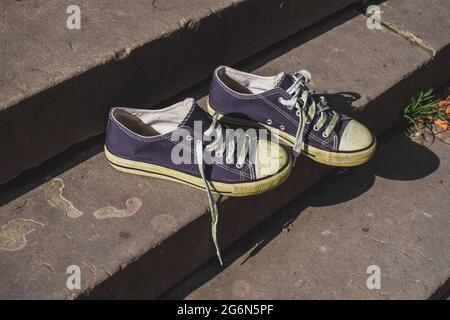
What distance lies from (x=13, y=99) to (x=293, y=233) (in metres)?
1.38

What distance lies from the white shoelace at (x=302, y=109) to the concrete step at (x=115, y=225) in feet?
0.79

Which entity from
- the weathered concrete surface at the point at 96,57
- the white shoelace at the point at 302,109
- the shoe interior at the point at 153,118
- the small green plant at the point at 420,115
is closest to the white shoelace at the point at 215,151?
the shoe interior at the point at 153,118

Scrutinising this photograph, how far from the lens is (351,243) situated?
3.35 meters

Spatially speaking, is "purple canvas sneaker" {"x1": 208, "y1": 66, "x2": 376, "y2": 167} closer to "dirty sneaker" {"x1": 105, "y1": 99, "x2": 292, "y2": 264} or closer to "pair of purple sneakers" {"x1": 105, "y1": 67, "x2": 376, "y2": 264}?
"pair of purple sneakers" {"x1": 105, "y1": 67, "x2": 376, "y2": 264}

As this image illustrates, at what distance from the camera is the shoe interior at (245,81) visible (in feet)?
10.5

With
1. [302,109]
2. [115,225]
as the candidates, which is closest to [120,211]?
[115,225]

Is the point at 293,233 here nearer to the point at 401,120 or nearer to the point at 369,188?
the point at 369,188

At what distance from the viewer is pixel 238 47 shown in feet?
11.9

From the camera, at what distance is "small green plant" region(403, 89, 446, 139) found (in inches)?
157

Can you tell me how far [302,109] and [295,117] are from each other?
0.15 feet

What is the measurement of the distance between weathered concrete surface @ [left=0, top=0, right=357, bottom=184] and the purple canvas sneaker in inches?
11.7

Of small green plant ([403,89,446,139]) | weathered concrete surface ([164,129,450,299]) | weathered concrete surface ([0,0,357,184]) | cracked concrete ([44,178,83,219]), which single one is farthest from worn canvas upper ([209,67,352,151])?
small green plant ([403,89,446,139])

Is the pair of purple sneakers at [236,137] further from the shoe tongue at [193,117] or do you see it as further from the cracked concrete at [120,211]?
Result: the cracked concrete at [120,211]
